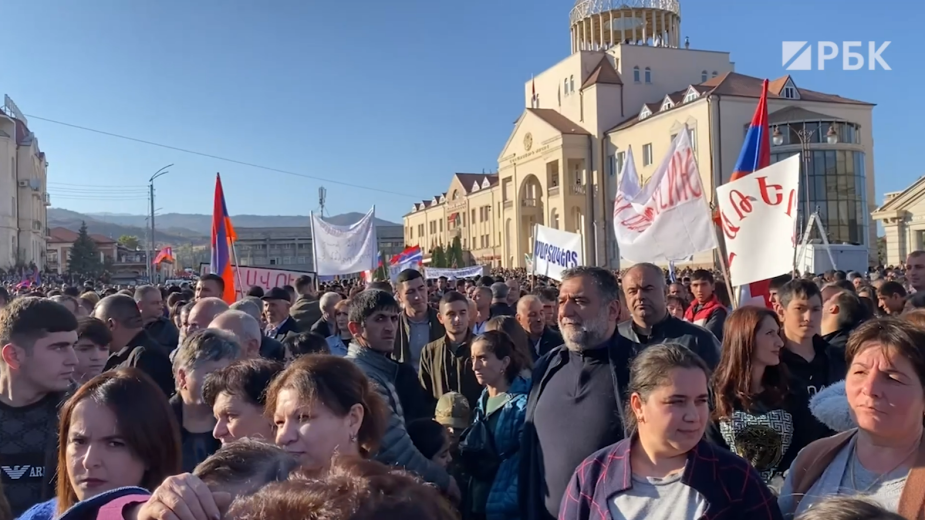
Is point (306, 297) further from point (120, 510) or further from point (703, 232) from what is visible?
point (120, 510)

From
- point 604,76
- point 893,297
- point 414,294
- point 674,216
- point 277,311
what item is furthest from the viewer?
point 604,76

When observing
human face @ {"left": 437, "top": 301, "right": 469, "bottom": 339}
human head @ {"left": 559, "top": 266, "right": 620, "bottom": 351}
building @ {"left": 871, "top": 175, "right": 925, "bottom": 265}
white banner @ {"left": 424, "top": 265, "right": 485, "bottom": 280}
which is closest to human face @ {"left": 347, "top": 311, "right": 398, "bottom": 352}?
human head @ {"left": 559, "top": 266, "right": 620, "bottom": 351}

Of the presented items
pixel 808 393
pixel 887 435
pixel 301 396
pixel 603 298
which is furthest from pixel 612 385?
pixel 301 396

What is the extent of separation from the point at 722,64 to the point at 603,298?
5896 centimetres

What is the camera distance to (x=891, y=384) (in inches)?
104

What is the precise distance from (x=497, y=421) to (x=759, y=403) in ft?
4.85

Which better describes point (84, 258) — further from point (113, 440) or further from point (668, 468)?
point (668, 468)

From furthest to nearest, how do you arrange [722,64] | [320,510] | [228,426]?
[722,64] → [228,426] → [320,510]

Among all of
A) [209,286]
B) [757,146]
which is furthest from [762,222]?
[209,286]

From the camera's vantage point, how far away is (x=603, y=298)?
395cm

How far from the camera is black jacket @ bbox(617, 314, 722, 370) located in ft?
15.5

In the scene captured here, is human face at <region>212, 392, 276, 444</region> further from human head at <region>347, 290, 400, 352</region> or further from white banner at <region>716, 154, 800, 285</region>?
white banner at <region>716, 154, 800, 285</region>

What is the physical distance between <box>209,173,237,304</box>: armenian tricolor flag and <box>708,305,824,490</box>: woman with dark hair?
31.9 ft

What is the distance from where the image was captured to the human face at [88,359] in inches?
189
